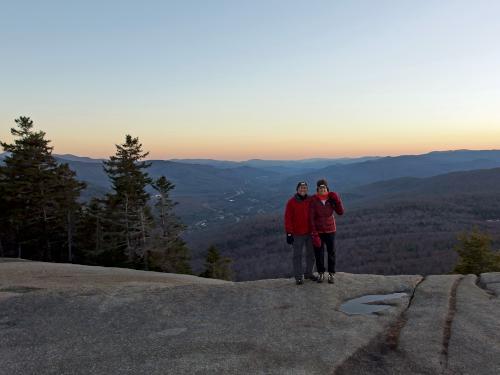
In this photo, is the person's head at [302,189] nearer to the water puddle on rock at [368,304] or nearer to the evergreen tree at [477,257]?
the water puddle on rock at [368,304]

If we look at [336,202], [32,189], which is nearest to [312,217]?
[336,202]

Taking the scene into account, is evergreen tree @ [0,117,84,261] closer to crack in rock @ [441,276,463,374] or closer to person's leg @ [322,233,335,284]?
person's leg @ [322,233,335,284]

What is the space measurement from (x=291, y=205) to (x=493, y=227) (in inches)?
8246

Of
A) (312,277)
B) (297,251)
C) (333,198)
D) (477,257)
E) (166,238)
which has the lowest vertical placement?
(477,257)

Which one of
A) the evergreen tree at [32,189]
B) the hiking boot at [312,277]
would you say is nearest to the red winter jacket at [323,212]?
the hiking boot at [312,277]

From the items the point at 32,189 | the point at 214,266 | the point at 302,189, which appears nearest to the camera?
the point at 302,189

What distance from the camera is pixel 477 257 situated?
35.4 metres

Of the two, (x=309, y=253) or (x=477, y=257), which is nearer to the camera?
(x=309, y=253)

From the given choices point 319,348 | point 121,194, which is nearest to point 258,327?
point 319,348

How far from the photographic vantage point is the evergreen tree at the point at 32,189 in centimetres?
3850

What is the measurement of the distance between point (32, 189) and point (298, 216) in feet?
114

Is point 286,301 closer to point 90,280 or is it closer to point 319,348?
point 319,348

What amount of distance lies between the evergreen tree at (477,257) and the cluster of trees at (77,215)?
94.9ft

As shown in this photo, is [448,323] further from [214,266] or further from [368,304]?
[214,266]
